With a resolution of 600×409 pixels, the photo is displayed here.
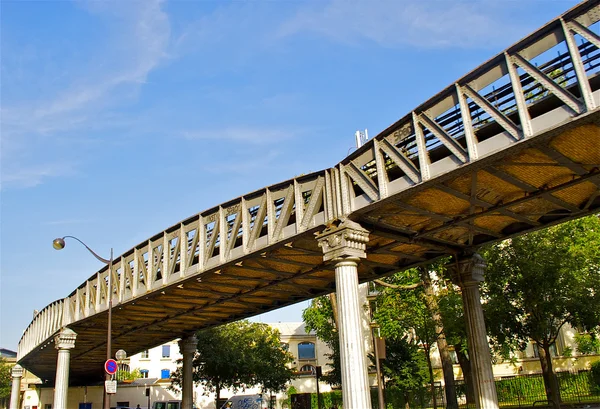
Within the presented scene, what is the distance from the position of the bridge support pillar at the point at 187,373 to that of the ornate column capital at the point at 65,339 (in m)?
8.01

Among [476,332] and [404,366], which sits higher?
[476,332]

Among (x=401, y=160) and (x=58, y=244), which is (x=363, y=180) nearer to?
(x=401, y=160)

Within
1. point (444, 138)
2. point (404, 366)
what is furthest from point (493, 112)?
point (404, 366)

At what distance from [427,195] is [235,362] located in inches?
1362

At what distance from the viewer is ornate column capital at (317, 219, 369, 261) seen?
568 inches

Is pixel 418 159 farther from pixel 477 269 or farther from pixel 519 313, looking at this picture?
pixel 519 313

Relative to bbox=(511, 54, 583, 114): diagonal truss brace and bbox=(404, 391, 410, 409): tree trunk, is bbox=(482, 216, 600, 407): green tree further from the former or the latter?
bbox=(511, 54, 583, 114): diagonal truss brace

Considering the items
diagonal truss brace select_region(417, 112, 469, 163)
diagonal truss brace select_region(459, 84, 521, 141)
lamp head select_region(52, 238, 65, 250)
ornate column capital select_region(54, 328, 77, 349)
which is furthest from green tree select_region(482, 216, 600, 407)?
ornate column capital select_region(54, 328, 77, 349)

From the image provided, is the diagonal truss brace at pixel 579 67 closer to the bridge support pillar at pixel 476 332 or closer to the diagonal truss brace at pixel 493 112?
the diagonal truss brace at pixel 493 112

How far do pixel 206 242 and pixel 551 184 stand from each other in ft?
40.3

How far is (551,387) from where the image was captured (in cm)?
2633

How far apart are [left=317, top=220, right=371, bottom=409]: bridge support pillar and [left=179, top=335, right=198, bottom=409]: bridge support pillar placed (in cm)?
2320

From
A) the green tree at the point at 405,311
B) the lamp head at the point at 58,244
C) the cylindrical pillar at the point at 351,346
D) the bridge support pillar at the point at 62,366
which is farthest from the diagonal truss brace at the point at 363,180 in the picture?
the green tree at the point at 405,311

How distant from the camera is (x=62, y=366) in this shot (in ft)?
93.7
